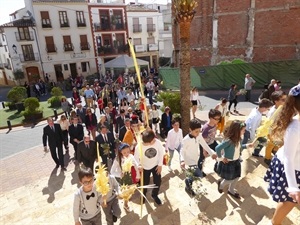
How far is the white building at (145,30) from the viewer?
3688 centimetres

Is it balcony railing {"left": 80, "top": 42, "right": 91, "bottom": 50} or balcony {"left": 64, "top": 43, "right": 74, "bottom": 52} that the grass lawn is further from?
balcony railing {"left": 80, "top": 42, "right": 91, "bottom": 50}

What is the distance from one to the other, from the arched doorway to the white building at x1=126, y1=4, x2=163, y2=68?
14.0 m

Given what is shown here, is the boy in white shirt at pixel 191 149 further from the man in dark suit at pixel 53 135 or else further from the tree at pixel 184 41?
the man in dark suit at pixel 53 135

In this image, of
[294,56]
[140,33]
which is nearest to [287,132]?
[294,56]

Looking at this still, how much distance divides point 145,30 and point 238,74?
76.9 feet

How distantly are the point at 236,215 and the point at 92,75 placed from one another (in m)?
31.0

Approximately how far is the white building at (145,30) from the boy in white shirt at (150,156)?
110 ft

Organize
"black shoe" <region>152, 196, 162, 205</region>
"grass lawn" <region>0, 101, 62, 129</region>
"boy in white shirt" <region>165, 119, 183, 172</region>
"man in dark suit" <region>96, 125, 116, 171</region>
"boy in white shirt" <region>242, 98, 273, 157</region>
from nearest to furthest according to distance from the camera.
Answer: "black shoe" <region>152, 196, 162, 205</region> < "boy in white shirt" <region>242, 98, 273, 157</region> < "boy in white shirt" <region>165, 119, 183, 172</region> < "man in dark suit" <region>96, 125, 116, 171</region> < "grass lawn" <region>0, 101, 62, 129</region>

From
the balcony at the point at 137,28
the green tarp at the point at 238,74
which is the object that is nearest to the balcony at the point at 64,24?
the balcony at the point at 137,28

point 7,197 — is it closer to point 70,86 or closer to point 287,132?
point 287,132

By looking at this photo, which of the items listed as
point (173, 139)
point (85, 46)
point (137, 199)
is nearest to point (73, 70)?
point (85, 46)

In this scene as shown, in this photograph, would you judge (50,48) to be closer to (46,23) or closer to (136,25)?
(46,23)

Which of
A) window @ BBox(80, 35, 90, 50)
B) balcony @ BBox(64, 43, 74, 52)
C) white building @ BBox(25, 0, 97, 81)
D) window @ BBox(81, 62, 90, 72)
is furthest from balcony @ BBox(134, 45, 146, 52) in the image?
balcony @ BBox(64, 43, 74, 52)

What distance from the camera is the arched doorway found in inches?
1183
